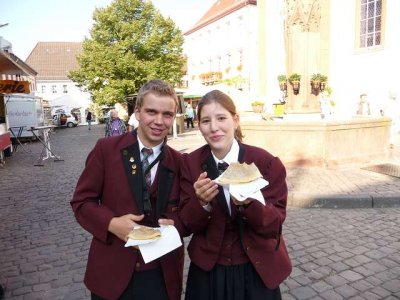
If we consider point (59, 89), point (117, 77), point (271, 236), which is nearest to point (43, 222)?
point (271, 236)

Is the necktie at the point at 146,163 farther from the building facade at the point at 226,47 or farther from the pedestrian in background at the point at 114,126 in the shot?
the building facade at the point at 226,47

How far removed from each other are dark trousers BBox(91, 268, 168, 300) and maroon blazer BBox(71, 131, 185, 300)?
40 mm

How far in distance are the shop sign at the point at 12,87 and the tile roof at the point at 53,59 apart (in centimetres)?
5772

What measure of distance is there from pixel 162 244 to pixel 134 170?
48cm

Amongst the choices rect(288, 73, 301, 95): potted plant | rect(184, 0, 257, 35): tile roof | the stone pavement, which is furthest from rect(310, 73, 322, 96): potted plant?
rect(184, 0, 257, 35): tile roof

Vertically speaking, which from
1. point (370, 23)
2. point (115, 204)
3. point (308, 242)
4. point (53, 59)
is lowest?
point (308, 242)

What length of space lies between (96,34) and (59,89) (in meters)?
41.8

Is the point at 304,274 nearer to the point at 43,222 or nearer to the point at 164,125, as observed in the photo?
the point at 164,125

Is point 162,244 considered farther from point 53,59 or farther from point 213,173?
point 53,59

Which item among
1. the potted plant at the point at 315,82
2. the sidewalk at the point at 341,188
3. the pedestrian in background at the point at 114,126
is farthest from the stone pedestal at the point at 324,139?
the pedestrian in background at the point at 114,126

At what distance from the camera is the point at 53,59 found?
231 ft

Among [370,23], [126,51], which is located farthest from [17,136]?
[370,23]

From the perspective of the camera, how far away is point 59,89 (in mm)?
69438

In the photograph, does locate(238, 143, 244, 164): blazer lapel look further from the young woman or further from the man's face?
the man's face
